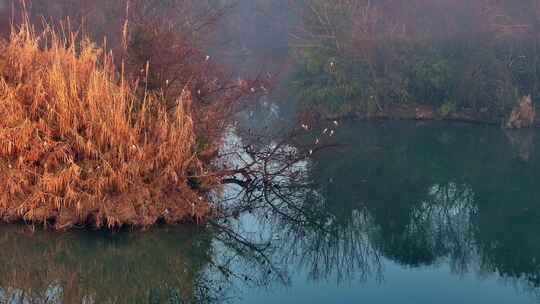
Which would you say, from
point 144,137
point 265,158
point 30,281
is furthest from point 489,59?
point 30,281

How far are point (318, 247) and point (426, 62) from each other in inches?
593

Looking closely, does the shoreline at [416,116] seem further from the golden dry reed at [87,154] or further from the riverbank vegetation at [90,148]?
the golden dry reed at [87,154]

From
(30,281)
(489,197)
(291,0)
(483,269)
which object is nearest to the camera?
(30,281)

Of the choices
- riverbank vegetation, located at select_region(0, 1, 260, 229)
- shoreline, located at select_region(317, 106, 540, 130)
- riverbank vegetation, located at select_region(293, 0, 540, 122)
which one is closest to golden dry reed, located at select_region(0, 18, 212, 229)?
riverbank vegetation, located at select_region(0, 1, 260, 229)

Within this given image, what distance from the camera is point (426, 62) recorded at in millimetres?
23672

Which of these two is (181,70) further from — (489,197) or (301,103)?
(301,103)

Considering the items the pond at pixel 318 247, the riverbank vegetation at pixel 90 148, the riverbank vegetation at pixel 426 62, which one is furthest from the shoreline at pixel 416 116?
the riverbank vegetation at pixel 90 148

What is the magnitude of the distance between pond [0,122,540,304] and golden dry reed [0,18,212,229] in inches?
13.9

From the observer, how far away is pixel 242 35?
43.8 m

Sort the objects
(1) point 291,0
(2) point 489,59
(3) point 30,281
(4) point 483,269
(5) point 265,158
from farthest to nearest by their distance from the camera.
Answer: (1) point 291,0
(2) point 489,59
(5) point 265,158
(4) point 483,269
(3) point 30,281

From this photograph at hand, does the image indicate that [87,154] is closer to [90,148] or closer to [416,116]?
[90,148]

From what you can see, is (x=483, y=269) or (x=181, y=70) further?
(x=181, y=70)

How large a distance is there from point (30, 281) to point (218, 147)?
13.7 ft

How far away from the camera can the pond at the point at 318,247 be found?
8.66 m
